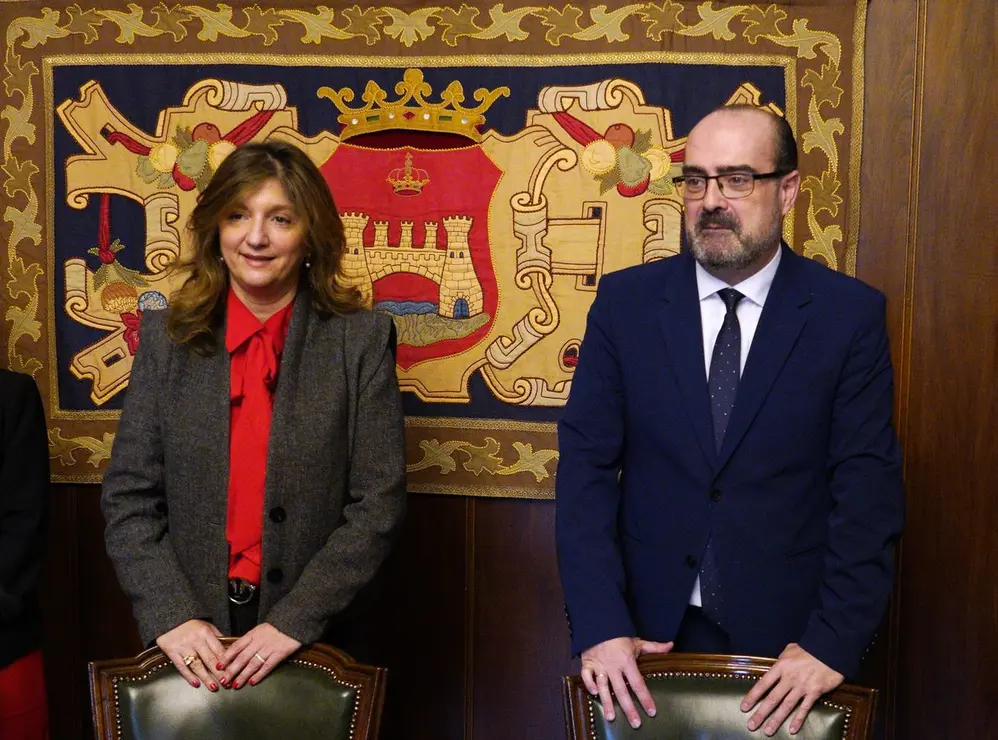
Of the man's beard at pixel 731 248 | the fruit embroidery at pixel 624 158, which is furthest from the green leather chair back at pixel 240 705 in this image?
the fruit embroidery at pixel 624 158

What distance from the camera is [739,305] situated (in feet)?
6.22

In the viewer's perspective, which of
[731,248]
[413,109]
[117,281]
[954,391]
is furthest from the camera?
[117,281]

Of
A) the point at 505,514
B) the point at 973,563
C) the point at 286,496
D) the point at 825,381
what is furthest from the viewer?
the point at 505,514

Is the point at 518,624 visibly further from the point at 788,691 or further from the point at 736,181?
the point at 736,181

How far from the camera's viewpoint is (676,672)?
1.67 metres

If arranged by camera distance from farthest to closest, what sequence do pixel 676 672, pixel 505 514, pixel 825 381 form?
pixel 505 514 < pixel 825 381 < pixel 676 672

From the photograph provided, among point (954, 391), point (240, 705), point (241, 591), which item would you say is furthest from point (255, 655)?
point (954, 391)

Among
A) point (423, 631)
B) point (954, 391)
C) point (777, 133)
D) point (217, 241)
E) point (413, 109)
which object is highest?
point (413, 109)

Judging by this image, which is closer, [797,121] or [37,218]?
[797,121]

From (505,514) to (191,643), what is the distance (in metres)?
1.17

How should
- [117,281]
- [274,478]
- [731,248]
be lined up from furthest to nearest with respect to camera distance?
[117,281] < [274,478] < [731,248]

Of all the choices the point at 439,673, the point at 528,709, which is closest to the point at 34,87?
the point at 439,673

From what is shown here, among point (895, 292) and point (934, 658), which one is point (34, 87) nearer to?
point (895, 292)

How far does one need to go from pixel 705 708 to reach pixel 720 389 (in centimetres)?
53
